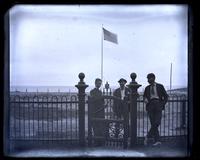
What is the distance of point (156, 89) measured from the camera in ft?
21.0

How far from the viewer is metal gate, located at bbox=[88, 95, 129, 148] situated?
20.4 ft

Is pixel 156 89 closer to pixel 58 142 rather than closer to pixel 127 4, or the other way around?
pixel 58 142

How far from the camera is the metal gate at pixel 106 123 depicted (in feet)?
20.4

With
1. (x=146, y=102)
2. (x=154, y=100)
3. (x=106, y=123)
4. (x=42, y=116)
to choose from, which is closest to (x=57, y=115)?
(x=42, y=116)

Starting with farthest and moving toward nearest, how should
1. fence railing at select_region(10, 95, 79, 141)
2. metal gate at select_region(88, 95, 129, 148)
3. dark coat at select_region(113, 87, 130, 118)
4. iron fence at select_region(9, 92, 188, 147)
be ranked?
1. dark coat at select_region(113, 87, 130, 118)
2. metal gate at select_region(88, 95, 129, 148)
3. iron fence at select_region(9, 92, 188, 147)
4. fence railing at select_region(10, 95, 79, 141)

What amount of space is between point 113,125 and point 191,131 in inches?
107

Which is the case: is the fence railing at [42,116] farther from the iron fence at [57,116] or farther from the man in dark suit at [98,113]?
the man in dark suit at [98,113]

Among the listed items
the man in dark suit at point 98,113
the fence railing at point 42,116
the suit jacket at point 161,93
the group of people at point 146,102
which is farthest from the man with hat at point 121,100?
the fence railing at point 42,116

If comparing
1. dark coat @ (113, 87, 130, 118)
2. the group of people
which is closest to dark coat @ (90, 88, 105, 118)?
the group of people

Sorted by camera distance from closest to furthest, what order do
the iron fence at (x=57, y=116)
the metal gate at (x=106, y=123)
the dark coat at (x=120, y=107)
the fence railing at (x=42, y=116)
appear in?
the fence railing at (x=42, y=116), the iron fence at (x=57, y=116), the metal gate at (x=106, y=123), the dark coat at (x=120, y=107)

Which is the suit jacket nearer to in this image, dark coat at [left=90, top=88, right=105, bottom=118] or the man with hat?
the man with hat

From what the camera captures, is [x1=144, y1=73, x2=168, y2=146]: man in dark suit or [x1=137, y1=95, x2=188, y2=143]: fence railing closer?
[x1=137, y1=95, x2=188, y2=143]: fence railing

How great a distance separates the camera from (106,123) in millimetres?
6191
